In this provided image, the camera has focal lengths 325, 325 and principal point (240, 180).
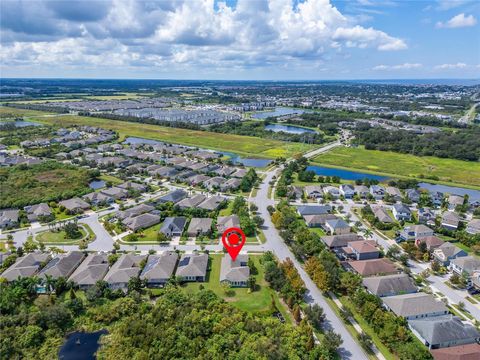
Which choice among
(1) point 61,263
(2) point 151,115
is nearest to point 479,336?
(1) point 61,263

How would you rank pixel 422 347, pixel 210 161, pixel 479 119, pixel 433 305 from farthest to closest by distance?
1. pixel 479 119
2. pixel 210 161
3. pixel 433 305
4. pixel 422 347

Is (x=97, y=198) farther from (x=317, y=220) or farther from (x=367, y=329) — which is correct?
(x=367, y=329)

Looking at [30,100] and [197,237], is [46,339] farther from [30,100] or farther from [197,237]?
[30,100]

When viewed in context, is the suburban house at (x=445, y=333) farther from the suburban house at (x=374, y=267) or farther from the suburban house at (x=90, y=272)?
the suburban house at (x=90, y=272)

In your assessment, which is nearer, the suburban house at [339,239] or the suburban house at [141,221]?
the suburban house at [339,239]

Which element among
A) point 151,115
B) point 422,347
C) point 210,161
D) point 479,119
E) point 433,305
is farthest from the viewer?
point 151,115

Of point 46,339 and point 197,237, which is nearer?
point 46,339

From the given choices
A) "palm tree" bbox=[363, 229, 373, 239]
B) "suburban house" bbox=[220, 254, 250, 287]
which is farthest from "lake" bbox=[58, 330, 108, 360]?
"palm tree" bbox=[363, 229, 373, 239]

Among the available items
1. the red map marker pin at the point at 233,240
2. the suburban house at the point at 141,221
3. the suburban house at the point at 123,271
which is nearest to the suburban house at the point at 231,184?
the suburban house at the point at 141,221
